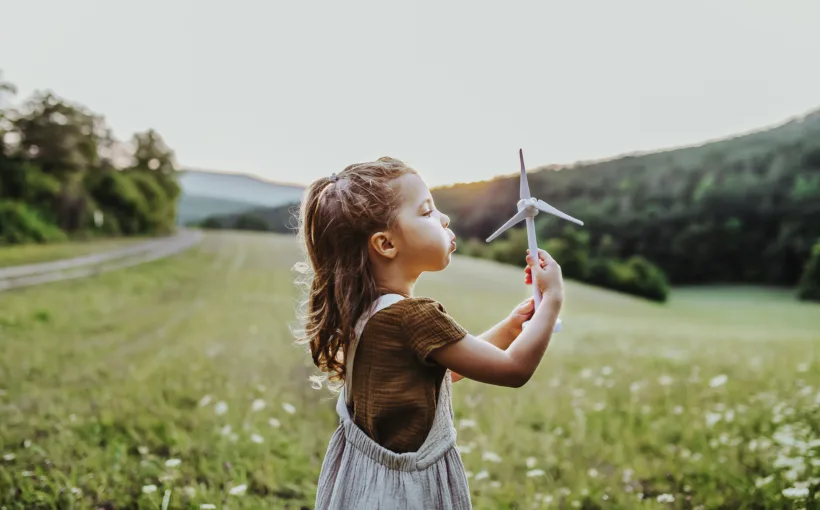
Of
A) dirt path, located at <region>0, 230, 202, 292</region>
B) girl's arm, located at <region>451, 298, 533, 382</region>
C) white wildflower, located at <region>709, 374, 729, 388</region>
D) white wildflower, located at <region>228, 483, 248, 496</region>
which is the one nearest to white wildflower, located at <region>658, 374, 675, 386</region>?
white wildflower, located at <region>709, 374, 729, 388</region>

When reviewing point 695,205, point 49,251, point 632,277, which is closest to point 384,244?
point 49,251

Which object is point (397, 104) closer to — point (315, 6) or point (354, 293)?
point (315, 6)

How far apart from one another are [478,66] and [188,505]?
7.80ft

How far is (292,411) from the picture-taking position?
2.57m

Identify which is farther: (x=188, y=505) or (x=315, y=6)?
(x=315, y=6)

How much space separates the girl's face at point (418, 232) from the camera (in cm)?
106

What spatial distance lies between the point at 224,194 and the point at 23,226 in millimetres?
1357

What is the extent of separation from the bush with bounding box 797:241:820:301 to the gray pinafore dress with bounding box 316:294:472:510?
449 cm

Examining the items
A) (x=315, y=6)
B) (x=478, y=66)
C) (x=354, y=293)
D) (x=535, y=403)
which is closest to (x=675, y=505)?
(x=535, y=403)

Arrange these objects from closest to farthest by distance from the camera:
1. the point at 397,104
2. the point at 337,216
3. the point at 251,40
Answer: the point at 337,216
the point at 397,104
the point at 251,40

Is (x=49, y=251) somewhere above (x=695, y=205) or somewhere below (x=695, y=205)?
below

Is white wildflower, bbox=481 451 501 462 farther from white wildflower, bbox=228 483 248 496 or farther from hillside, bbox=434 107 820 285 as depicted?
hillside, bbox=434 107 820 285

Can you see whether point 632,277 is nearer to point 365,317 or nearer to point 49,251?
point 49,251

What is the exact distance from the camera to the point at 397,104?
3695mm
